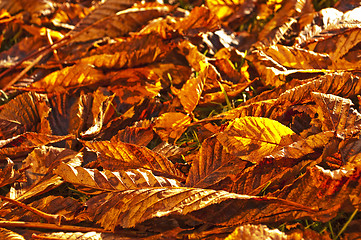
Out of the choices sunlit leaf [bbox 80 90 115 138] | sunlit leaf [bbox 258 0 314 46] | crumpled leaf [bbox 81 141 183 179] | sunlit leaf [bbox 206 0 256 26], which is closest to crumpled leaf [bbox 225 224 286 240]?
crumpled leaf [bbox 81 141 183 179]

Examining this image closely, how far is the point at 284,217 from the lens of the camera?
1.10 meters

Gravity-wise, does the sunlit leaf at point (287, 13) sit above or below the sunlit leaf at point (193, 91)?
above

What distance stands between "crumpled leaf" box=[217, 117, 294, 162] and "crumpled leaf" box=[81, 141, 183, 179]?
225 millimetres

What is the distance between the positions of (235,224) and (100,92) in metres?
0.91

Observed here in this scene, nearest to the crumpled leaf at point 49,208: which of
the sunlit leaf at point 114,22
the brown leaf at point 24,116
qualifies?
the brown leaf at point 24,116

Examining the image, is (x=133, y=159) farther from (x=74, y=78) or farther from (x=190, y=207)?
(x=74, y=78)

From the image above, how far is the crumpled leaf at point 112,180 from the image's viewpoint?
1.23m

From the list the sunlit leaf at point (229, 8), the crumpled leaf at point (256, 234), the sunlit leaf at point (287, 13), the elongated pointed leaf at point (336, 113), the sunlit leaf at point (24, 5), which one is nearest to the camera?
the crumpled leaf at point (256, 234)

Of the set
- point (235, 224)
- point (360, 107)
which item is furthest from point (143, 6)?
point (235, 224)

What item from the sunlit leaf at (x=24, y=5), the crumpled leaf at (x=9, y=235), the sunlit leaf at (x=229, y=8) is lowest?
the crumpled leaf at (x=9, y=235)

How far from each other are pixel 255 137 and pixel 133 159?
43 centimetres

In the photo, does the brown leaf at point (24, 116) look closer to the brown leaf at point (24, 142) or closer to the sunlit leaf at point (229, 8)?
the brown leaf at point (24, 142)

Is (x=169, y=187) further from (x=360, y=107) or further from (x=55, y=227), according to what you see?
(x=360, y=107)

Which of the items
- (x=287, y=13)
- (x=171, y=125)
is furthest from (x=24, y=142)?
(x=287, y=13)
